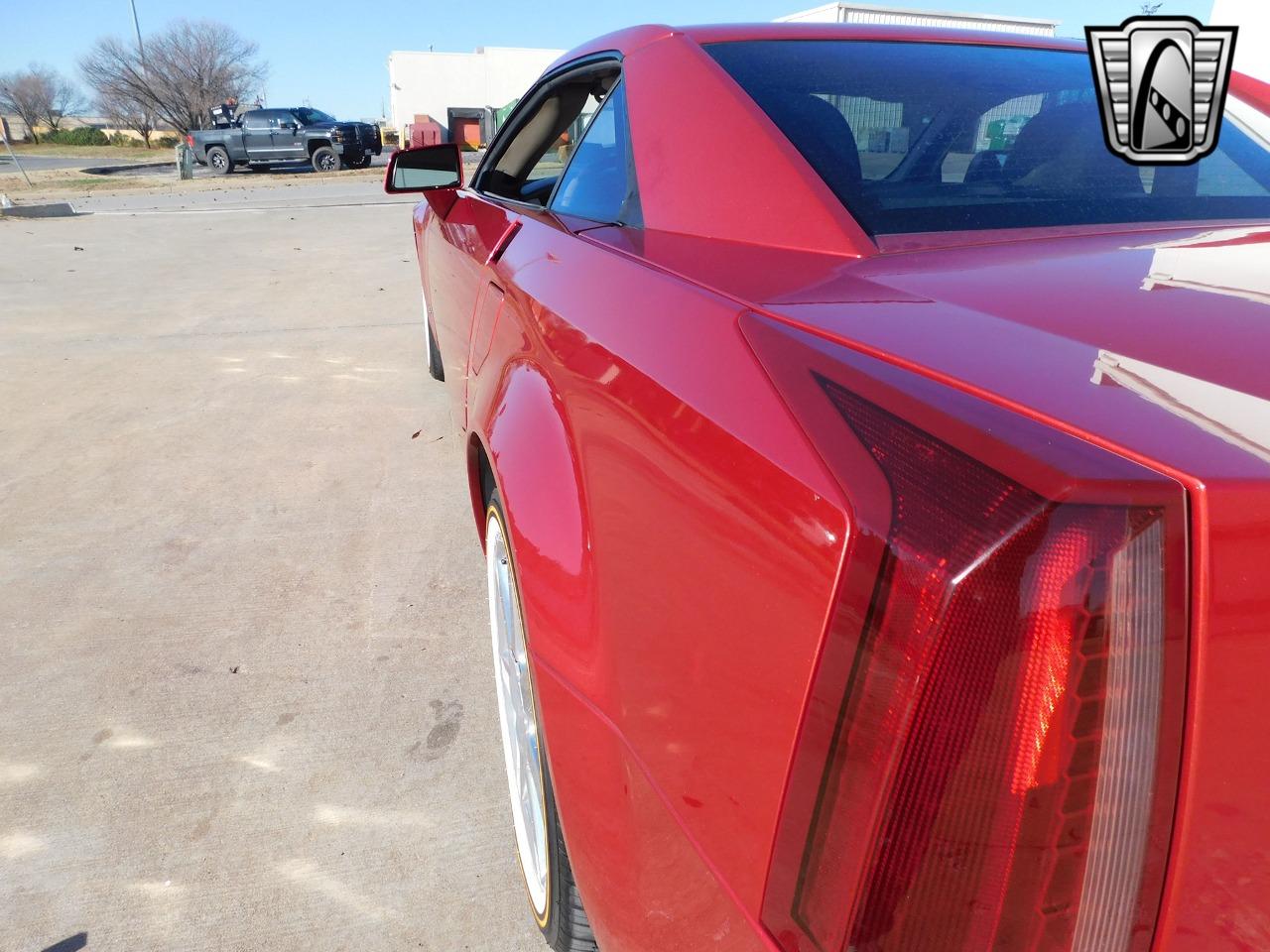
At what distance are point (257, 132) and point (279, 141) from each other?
24.0 inches

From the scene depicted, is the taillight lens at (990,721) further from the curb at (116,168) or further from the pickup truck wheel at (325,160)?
the curb at (116,168)

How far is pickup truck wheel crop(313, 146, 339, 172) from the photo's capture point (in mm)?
24125

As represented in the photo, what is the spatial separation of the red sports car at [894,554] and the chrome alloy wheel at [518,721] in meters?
0.07

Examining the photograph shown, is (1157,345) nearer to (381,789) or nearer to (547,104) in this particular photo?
(381,789)

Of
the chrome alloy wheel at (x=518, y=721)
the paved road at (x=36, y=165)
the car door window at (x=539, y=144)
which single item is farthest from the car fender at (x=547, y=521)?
the paved road at (x=36, y=165)

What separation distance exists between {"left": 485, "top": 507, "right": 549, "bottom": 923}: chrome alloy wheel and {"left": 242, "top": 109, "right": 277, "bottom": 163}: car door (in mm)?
25504

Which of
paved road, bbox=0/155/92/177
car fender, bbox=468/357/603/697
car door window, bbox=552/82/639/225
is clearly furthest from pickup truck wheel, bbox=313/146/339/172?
Answer: car fender, bbox=468/357/603/697

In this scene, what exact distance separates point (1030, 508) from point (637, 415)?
1.62 ft

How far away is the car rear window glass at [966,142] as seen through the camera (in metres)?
1.35

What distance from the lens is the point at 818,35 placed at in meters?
1.79

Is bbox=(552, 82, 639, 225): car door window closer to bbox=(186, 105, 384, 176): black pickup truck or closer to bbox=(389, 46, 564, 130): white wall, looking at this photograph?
bbox=(186, 105, 384, 176): black pickup truck

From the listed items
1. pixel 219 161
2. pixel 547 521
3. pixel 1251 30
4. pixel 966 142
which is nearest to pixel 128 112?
pixel 219 161

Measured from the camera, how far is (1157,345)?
2.38 feet

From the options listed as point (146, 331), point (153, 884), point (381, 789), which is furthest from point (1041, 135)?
point (146, 331)
